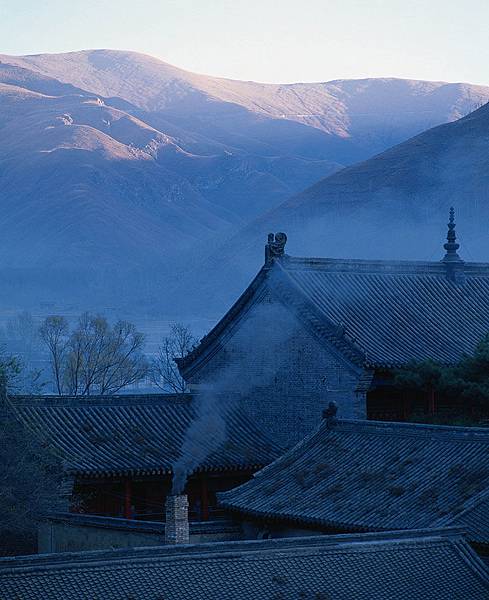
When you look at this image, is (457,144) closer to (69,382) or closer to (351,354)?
(69,382)

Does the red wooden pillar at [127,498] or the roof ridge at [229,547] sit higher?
the red wooden pillar at [127,498]

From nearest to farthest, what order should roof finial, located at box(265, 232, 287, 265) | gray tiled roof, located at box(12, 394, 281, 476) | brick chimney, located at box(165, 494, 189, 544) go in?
brick chimney, located at box(165, 494, 189, 544), gray tiled roof, located at box(12, 394, 281, 476), roof finial, located at box(265, 232, 287, 265)

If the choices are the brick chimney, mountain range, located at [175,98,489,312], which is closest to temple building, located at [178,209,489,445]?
the brick chimney

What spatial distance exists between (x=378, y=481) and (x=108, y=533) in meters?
5.36

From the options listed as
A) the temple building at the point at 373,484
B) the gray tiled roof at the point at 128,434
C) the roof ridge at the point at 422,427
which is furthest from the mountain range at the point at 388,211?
the temple building at the point at 373,484

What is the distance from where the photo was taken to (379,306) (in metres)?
32.1

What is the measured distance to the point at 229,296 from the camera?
408 feet

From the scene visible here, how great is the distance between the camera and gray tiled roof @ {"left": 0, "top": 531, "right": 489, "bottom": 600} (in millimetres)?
16250

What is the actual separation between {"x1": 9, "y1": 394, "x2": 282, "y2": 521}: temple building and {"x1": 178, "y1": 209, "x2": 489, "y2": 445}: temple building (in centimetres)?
147

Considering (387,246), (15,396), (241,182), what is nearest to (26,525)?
(15,396)

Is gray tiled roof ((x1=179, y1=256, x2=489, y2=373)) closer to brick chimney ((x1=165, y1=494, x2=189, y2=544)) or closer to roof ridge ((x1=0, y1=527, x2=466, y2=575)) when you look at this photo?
brick chimney ((x1=165, y1=494, x2=189, y2=544))

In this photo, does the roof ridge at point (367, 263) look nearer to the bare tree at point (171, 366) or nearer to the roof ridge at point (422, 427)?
the roof ridge at point (422, 427)

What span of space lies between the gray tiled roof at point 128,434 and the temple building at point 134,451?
2 centimetres

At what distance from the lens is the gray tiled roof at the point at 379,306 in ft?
98.8
